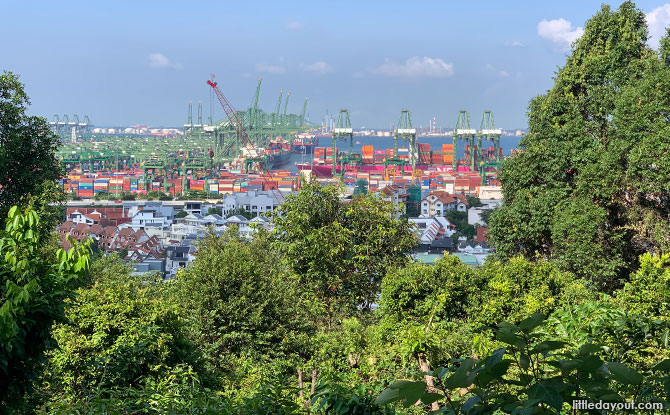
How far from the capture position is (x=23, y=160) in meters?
6.57

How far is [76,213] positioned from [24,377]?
145ft

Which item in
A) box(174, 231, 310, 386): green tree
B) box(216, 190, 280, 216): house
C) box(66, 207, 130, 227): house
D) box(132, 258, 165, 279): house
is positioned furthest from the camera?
box(216, 190, 280, 216): house

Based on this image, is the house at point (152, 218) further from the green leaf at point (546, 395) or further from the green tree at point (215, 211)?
the green leaf at point (546, 395)

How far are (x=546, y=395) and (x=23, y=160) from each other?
6.73 meters

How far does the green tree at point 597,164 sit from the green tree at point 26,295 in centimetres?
509

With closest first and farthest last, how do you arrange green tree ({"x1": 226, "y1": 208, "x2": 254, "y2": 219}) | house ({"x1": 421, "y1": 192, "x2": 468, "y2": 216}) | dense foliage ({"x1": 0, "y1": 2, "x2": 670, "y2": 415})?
dense foliage ({"x1": 0, "y1": 2, "x2": 670, "y2": 415}) → green tree ({"x1": 226, "y1": 208, "x2": 254, "y2": 219}) → house ({"x1": 421, "y1": 192, "x2": 468, "y2": 216})

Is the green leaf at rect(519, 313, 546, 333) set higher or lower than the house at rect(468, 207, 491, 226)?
higher

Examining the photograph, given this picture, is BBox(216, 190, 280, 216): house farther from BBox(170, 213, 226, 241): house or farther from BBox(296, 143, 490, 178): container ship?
BBox(296, 143, 490, 178): container ship

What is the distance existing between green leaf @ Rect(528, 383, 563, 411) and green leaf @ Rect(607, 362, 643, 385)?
10 centimetres

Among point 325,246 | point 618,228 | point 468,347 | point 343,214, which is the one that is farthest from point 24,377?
point 618,228

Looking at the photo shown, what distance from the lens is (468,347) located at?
3.73m

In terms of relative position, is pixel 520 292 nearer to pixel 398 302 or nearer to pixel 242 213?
pixel 398 302

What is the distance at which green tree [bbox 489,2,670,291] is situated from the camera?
5.91 meters

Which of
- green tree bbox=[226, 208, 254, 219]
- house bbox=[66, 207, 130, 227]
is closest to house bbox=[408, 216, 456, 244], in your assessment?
green tree bbox=[226, 208, 254, 219]
